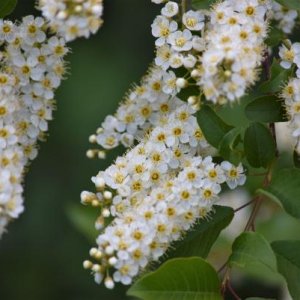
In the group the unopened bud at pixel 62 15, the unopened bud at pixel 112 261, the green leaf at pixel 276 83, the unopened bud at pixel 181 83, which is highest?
the unopened bud at pixel 62 15

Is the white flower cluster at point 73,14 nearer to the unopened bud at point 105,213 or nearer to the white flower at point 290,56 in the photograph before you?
the unopened bud at point 105,213

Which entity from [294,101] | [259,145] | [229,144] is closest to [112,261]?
[229,144]

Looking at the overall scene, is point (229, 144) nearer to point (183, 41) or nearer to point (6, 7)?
point (183, 41)

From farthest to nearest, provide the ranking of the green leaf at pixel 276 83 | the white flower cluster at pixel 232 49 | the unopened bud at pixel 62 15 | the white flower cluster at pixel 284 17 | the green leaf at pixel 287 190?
the white flower cluster at pixel 284 17
the green leaf at pixel 276 83
the green leaf at pixel 287 190
the white flower cluster at pixel 232 49
the unopened bud at pixel 62 15

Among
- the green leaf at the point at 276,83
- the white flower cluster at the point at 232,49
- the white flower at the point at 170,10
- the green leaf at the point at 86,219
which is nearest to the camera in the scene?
the white flower cluster at the point at 232,49

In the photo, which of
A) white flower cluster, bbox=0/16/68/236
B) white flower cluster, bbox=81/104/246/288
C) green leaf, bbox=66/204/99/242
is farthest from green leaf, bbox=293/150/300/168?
green leaf, bbox=66/204/99/242

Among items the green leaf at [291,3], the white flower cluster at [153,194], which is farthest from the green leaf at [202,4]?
the white flower cluster at [153,194]

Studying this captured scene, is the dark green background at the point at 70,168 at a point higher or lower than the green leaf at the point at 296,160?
lower

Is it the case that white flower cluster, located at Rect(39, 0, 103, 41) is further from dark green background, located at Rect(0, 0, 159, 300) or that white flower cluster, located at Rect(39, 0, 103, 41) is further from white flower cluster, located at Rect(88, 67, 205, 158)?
dark green background, located at Rect(0, 0, 159, 300)
